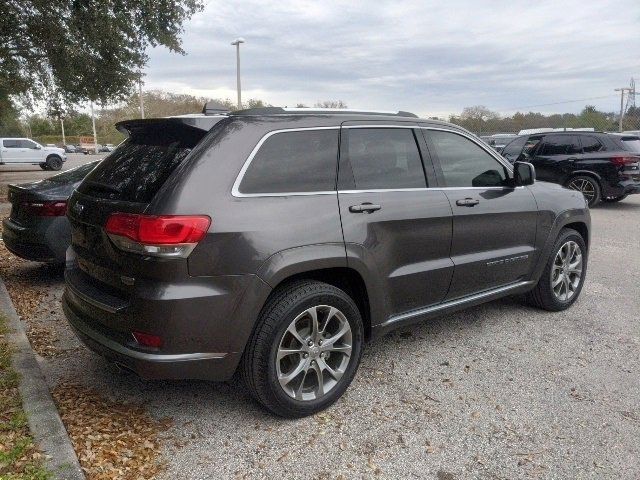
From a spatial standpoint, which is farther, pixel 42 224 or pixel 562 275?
pixel 42 224

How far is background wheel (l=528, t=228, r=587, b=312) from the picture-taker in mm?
4895

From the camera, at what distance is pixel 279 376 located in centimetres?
306

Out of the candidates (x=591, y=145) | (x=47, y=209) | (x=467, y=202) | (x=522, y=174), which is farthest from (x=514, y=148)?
(x=47, y=209)

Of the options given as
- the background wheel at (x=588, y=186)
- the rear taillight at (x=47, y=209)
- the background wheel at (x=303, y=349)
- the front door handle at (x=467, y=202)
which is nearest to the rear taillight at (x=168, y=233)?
the background wheel at (x=303, y=349)

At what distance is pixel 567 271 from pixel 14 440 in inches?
179

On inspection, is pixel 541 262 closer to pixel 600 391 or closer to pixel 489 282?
pixel 489 282

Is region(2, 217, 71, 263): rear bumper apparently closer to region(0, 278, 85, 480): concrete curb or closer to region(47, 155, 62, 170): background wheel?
region(0, 278, 85, 480): concrete curb

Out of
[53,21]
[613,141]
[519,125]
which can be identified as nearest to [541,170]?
[613,141]

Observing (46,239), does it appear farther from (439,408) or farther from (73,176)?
(439,408)

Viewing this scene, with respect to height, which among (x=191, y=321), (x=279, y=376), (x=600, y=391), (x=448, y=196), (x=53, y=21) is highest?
(x=53, y=21)

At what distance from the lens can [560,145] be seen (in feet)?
40.8

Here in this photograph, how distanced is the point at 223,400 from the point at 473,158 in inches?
102

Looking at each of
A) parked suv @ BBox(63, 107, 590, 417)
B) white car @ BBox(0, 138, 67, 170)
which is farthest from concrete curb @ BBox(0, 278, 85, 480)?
white car @ BBox(0, 138, 67, 170)

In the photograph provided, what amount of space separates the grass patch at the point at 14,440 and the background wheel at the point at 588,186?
11.6m
